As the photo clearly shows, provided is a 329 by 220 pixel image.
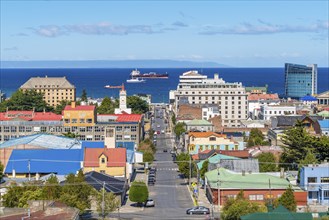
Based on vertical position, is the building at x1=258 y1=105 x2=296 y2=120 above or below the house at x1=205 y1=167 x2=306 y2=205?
above

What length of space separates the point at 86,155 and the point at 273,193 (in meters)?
18.4

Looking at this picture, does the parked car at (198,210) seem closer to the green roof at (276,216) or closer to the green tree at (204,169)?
the green roof at (276,216)

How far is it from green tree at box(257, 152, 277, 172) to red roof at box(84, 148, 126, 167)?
1259cm

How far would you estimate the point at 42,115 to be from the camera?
102 meters

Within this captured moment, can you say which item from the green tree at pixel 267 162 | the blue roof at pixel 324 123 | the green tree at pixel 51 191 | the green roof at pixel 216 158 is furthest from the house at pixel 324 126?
the green tree at pixel 51 191

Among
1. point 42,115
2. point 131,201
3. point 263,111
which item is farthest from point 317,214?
point 263,111

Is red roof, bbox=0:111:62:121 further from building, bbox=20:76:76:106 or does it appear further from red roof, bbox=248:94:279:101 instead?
red roof, bbox=248:94:279:101

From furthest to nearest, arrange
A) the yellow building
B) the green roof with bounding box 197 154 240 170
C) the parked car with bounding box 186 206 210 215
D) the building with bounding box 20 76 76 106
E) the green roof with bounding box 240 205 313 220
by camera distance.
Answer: the building with bounding box 20 76 76 106 → the yellow building → the green roof with bounding box 197 154 240 170 → the parked car with bounding box 186 206 210 215 → the green roof with bounding box 240 205 313 220

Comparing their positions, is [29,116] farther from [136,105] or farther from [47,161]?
[47,161]

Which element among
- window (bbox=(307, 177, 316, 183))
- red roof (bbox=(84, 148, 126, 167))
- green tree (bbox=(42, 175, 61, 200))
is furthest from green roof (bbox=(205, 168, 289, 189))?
green tree (bbox=(42, 175, 61, 200))

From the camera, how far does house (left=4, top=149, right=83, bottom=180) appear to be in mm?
63500

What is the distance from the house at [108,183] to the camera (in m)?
54.5

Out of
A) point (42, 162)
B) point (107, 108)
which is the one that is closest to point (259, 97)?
point (107, 108)

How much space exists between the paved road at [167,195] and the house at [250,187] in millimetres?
2419
